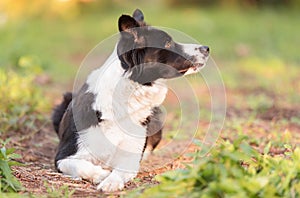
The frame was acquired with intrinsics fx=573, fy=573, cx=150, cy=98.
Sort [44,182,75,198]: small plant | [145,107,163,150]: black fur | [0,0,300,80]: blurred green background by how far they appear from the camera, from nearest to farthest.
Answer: [44,182,75,198]: small plant
[145,107,163,150]: black fur
[0,0,300,80]: blurred green background

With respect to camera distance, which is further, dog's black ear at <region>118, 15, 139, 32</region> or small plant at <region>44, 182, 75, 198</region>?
dog's black ear at <region>118, 15, 139, 32</region>

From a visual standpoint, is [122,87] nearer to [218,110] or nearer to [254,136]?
[254,136]

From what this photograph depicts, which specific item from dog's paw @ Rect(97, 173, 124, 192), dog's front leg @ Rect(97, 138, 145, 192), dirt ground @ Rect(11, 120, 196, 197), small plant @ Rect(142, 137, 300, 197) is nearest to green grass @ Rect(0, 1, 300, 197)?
small plant @ Rect(142, 137, 300, 197)

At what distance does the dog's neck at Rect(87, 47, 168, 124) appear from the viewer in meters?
4.68

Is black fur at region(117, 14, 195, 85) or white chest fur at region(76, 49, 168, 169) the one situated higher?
black fur at region(117, 14, 195, 85)

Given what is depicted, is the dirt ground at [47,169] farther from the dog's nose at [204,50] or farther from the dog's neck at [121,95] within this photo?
the dog's nose at [204,50]

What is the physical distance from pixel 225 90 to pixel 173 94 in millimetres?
815

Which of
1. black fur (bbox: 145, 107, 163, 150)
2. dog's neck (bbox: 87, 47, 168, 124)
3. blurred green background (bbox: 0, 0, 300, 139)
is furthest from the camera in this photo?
blurred green background (bbox: 0, 0, 300, 139)

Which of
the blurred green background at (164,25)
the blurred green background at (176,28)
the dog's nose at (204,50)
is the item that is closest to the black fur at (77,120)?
the dog's nose at (204,50)

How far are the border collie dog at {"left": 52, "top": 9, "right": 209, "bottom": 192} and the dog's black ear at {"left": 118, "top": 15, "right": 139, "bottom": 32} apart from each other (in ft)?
0.06

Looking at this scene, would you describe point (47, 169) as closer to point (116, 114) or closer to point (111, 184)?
point (116, 114)

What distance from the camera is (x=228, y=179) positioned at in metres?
A: 3.27

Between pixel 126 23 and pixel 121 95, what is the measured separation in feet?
2.00

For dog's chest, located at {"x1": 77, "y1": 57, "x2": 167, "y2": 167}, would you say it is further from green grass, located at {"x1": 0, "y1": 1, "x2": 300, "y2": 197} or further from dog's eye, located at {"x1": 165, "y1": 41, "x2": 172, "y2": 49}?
green grass, located at {"x1": 0, "y1": 1, "x2": 300, "y2": 197}
